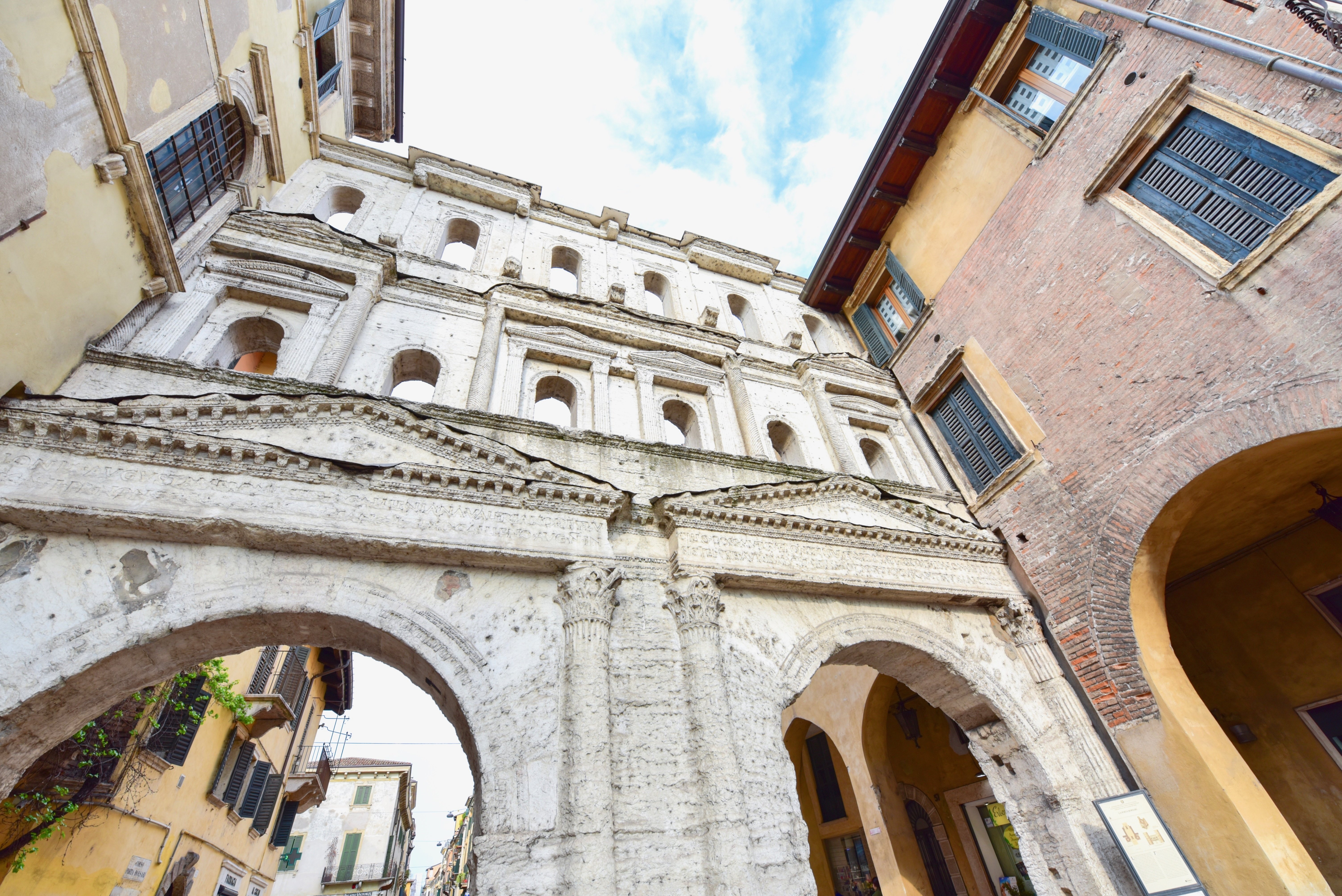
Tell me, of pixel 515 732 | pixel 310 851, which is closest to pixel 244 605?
pixel 515 732

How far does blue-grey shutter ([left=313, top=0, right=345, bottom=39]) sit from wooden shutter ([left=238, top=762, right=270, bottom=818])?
50.5ft

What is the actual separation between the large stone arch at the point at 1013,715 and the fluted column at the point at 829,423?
2.77 meters

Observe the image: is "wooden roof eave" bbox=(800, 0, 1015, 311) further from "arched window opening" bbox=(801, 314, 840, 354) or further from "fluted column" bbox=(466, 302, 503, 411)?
"fluted column" bbox=(466, 302, 503, 411)

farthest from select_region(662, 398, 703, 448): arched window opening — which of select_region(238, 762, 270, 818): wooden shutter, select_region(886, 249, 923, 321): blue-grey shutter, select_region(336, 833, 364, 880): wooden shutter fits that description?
select_region(336, 833, 364, 880): wooden shutter

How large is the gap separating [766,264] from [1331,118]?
10.4m

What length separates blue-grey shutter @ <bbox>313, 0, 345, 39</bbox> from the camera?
12.3 m

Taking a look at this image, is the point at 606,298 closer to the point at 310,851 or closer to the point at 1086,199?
the point at 1086,199

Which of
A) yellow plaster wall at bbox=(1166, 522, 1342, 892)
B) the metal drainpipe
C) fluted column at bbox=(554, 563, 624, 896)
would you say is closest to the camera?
fluted column at bbox=(554, 563, 624, 896)

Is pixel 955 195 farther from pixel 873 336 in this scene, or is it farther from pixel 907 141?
pixel 873 336

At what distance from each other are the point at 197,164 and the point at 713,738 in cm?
1039

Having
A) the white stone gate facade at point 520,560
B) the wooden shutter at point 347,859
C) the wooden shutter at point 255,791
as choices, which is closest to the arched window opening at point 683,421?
the white stone gate facade at point 520,560

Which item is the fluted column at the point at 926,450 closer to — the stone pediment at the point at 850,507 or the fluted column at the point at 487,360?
the stone pediment at the point at 850,507

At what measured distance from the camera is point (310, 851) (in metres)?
25.0

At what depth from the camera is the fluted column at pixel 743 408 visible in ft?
33.7
